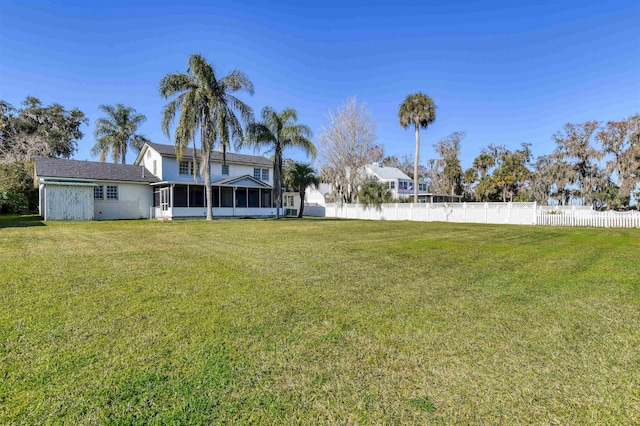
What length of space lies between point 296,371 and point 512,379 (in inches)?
62.4

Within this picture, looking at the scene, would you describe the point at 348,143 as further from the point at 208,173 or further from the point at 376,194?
the point at 208,173

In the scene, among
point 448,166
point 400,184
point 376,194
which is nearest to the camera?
point 376,194

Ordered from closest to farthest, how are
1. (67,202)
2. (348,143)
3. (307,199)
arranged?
1. (67,202)
2. (348,143)
3. (307,199)

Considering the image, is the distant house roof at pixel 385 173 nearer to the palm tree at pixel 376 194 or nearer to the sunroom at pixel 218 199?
the palm tree at pixel 376 194

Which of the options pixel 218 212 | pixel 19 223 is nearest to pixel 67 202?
pixel 19 223

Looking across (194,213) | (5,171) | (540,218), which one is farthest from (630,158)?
(5,171)

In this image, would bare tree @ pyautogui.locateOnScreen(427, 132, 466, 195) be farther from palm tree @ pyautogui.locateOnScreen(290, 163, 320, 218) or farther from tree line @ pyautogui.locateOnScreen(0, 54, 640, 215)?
palm tree @ pyautogui.locateOnScreen(290, 163, 320, 218)

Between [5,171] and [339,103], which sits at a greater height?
[339,103]

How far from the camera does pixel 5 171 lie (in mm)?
23812

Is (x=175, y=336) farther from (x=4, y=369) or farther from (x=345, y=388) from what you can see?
(x=345, y=388)

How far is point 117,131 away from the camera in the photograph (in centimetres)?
3506

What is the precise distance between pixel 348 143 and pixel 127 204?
809 inches

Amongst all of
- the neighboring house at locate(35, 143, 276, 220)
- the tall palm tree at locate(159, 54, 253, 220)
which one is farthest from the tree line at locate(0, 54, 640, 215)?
the neighboring house at locate(35, 143, 276, 220)

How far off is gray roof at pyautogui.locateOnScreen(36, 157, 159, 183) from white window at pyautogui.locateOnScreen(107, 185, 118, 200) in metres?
0.69
